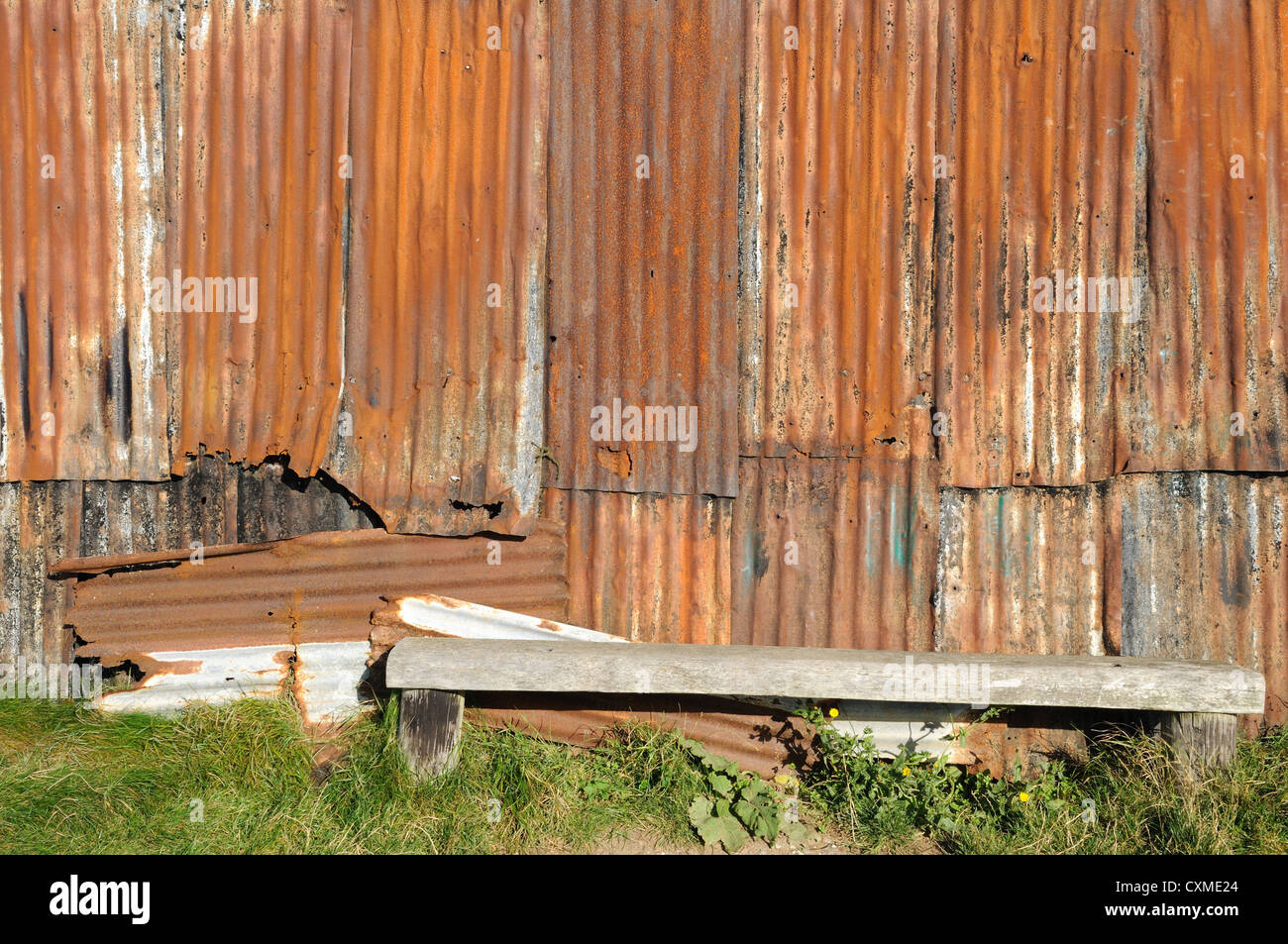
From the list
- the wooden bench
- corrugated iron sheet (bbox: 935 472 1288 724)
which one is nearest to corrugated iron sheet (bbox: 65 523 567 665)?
the wooden bench

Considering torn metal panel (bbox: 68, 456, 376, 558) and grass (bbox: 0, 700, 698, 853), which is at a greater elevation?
torn metal panel (bbox: 68, 456, 376, 558)

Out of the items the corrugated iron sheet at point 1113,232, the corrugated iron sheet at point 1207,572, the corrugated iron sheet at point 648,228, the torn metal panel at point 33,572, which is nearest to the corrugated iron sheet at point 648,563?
the corrugated iron sheet at point 648,228

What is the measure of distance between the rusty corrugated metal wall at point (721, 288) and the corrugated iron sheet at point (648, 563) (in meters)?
0.02

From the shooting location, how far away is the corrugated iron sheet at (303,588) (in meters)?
4.41

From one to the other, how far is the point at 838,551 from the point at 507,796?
193 cm

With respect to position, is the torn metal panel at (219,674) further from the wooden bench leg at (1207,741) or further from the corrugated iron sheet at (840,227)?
the wooden bench leg at (1207,741)

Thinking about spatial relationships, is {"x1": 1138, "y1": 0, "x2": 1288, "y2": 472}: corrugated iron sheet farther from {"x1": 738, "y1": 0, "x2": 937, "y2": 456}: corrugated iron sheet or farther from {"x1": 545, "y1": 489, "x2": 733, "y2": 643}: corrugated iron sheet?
{"x1": 545, "y1": 489, "x2": 733, "y2": 643}: corrugated iron sheet

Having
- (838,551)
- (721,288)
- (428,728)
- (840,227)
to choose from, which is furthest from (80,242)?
(838,551)

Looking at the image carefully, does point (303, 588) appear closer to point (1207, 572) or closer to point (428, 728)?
point (428, 728)

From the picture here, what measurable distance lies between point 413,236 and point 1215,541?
4194mm

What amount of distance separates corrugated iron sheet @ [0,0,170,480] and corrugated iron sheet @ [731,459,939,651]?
9.80ft

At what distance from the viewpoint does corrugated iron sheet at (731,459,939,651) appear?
4316 millimetres

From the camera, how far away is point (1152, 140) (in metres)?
4.23
